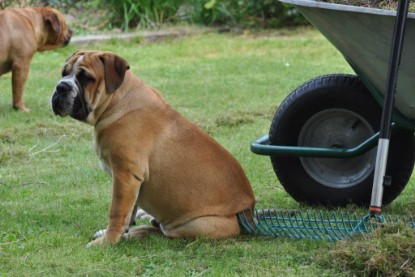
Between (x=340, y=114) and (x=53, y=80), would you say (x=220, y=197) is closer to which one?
(x=340, y=114)

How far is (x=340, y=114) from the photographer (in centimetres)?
595

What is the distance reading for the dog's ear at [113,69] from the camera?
4.98 metres

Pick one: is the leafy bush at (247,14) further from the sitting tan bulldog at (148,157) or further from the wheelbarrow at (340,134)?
the sitting tan bulldog at (148,157)

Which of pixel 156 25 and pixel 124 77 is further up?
pixel 124 77

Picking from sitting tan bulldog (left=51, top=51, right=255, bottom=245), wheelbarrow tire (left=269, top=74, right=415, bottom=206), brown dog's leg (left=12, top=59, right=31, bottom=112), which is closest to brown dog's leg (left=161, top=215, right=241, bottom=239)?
sitting tan bulldog (left=51, top=51, right=255, bottom=245)

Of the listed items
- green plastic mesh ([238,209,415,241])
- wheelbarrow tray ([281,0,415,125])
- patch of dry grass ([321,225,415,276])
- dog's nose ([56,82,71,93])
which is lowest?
green plastic mesh ([238,209,415,241])

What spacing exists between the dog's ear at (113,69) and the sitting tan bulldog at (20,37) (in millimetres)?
4456

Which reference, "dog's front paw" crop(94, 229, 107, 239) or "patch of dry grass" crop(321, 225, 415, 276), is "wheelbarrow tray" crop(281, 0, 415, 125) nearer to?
"patch of dry grass" crop(321, 225, 415, 276)

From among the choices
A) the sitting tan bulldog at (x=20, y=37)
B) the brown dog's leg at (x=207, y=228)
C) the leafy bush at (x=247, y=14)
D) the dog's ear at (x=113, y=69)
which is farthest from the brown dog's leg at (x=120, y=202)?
the leafy bush at (x=247, y=14)

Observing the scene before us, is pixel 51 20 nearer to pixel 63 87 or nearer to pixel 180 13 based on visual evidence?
pixel 63 87

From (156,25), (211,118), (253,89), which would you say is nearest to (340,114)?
(211,118)

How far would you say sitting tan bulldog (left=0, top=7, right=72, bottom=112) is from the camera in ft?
30.3

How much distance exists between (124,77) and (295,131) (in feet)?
4.51

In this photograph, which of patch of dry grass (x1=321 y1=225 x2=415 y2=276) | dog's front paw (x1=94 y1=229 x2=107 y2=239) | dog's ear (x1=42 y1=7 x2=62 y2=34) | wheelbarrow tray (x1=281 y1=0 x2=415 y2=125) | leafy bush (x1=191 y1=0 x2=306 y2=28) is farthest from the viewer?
leafy bush (x1=191 y1=0 x2=306 y2=28)
